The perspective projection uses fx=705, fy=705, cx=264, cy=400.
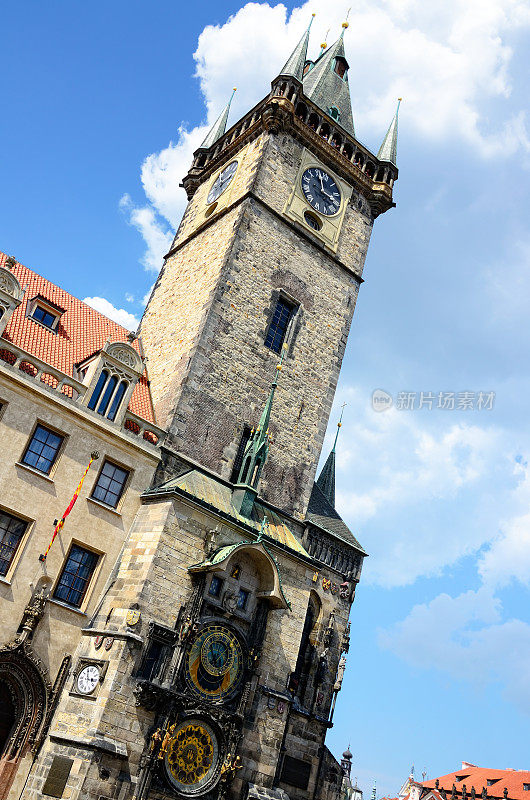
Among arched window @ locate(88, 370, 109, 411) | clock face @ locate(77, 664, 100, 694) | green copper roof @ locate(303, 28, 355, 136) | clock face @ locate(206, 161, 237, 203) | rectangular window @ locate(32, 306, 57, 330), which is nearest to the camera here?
clock face @ locate(77, 664, 100, 694)

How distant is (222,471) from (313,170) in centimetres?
1294

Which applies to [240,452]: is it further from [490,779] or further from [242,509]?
[490,779]

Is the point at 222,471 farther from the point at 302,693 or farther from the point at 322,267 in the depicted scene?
the point at 322,267

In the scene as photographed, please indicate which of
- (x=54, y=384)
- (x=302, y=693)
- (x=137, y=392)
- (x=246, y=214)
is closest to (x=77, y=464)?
(x=54, y=384)

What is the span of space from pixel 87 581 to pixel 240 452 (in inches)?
241

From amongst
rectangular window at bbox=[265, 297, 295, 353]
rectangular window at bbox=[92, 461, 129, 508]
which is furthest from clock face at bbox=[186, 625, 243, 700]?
rectangular window at bbox=[265, 297, 295, 353]

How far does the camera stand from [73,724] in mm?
14953

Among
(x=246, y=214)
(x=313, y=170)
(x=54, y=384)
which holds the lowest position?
(x=54, y=384)

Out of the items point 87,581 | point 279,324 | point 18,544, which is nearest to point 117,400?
point 18,544

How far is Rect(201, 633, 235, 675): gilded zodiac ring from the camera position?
16734mm

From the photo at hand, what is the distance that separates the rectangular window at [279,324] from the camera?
2342cm

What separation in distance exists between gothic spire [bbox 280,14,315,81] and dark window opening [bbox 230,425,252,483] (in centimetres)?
1448

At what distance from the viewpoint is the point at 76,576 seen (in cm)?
1686

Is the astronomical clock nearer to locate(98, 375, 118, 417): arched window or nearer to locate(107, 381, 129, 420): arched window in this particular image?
locate(107, 381, 129, 420): arched window
